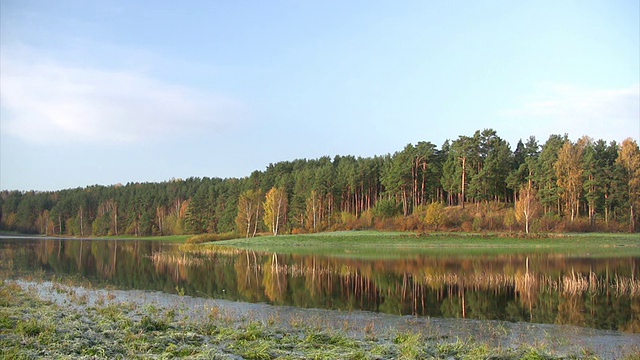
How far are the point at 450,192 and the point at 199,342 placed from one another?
88233 millimetres

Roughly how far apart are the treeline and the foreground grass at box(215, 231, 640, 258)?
628 centimetres

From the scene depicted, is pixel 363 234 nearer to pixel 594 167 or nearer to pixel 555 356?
pixel 594 167

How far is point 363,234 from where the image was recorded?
77500mm

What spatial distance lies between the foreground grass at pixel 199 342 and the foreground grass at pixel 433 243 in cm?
4264

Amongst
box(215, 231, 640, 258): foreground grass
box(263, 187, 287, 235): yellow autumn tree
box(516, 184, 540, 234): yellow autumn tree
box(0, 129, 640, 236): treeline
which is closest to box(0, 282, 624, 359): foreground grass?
box(215, 231, 640, 258): foreground grass

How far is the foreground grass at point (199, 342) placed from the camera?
1169 centimetres

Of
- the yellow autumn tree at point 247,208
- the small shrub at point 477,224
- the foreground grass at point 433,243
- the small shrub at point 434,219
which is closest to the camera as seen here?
the foreground grass at point 433,243

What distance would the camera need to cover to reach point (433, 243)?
68562 millimetres

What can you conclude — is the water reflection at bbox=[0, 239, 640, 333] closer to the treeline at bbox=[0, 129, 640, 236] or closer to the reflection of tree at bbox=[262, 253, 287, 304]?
the reflection of tree at bbox=[262, 253, 287, 304]

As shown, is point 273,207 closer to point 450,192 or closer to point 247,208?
point 247,208

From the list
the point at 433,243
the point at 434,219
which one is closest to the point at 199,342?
the point at 433,243

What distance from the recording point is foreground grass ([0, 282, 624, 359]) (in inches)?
460

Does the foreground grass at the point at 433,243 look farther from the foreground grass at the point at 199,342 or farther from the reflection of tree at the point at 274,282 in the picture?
the foreground grass at the point at 199,342

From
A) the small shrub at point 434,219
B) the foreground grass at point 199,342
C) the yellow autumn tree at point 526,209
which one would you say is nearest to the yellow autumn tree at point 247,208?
the small shrub at point 434,219
